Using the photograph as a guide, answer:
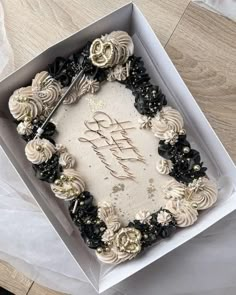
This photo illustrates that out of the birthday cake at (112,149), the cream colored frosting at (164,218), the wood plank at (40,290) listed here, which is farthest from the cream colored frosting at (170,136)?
the wood plank at (40,290)

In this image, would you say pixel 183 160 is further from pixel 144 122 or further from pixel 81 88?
pixel 81 88

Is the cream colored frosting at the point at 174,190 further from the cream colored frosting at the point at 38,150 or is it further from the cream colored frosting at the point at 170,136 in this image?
the cream colored frosting at the point at 38,150

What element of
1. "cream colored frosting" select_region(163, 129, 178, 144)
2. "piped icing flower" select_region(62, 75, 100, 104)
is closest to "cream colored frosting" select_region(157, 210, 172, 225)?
"cream colored frosting" select_region(163, 129, 178, 144)

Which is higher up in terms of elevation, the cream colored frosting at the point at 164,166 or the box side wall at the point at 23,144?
the box side wall at the point at 23,144

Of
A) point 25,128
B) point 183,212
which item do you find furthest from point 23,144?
point 183,212

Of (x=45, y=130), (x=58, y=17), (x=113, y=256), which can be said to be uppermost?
(x=58, y=17)

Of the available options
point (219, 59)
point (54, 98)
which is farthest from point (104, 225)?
point (219, 59)

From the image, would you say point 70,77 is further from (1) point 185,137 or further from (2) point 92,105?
(1) point 185,137
